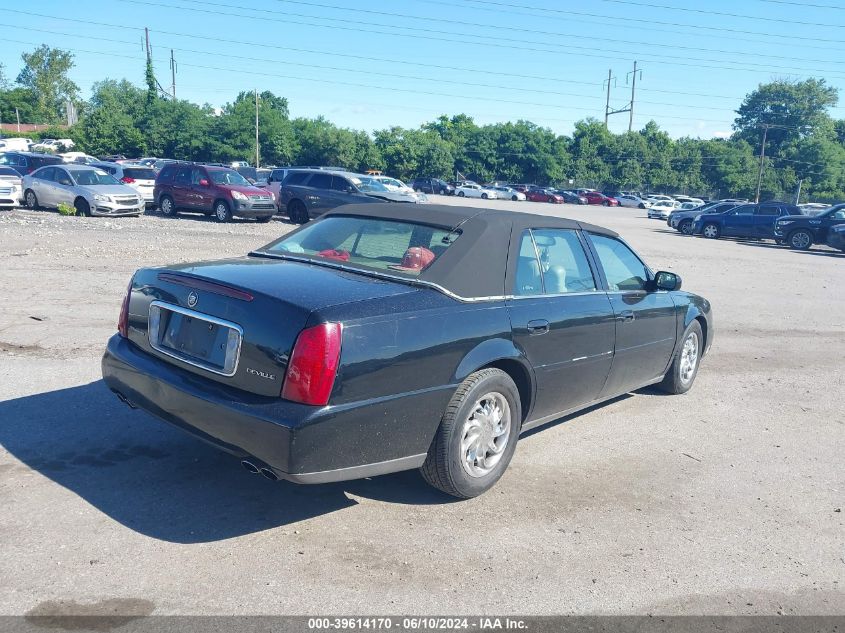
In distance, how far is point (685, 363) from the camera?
706cm

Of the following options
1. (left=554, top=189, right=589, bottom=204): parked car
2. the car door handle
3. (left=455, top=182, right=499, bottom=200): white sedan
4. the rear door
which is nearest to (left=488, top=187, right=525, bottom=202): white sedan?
(left=455, top=182, right=499, bottom=200): white sedan

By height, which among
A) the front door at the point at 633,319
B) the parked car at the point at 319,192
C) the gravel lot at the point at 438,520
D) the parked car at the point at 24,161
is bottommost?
the gravel lot at the point at 438,520

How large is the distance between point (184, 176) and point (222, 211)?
75.9 inches

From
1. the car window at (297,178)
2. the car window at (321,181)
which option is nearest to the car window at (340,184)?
the car window at (321,181)

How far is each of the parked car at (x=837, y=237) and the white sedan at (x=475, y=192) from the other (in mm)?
43342

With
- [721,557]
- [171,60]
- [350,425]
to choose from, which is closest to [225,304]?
[350,425]

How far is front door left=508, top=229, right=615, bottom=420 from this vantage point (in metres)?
4.77

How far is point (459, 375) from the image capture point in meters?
4.18

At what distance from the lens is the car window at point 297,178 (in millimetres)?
23969

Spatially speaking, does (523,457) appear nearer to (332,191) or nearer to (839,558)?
(839,558)

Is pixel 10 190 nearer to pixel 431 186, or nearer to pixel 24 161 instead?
pixel 24 161

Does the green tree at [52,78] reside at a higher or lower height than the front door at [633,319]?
higher

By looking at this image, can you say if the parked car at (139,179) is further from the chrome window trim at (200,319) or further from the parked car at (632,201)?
the parked car at (632,201)

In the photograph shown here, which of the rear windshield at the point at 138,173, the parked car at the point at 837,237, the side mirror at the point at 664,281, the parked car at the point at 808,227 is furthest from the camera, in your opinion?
the parked car at the point at 808,227
